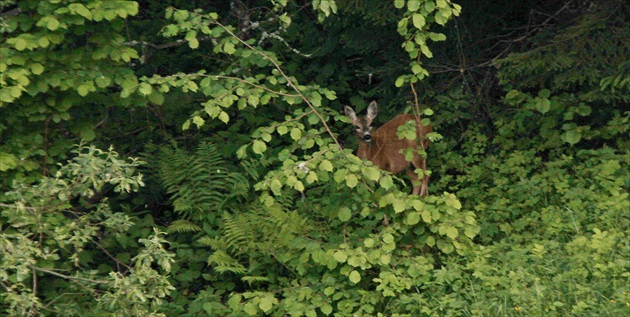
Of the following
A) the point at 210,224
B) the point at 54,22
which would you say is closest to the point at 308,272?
the point at 210,224

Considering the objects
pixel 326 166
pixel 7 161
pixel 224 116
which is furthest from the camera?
pixel 224 116

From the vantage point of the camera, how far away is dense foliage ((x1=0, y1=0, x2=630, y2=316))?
7637mm

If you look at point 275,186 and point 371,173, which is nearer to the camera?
point 275,186

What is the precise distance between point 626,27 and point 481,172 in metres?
1.94

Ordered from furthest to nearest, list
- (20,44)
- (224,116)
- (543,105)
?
(543,105), (224,116), (20,44)

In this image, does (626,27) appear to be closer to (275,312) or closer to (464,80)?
(464,80)

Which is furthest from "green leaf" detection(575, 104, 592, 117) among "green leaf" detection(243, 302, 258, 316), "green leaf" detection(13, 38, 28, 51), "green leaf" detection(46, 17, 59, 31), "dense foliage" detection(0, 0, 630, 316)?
"green leaf" detection(13, 38, 28, 51)

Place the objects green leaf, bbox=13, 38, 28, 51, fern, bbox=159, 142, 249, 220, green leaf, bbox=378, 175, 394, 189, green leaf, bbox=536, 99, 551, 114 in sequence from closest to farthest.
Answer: green leaf, bbox=13, 38, 28, 51
green leaf, bbox=378, 175, 394, 189
green leaf, bbox=536, 99, 551, 114
fern, bbox=159, 142, 249, 220

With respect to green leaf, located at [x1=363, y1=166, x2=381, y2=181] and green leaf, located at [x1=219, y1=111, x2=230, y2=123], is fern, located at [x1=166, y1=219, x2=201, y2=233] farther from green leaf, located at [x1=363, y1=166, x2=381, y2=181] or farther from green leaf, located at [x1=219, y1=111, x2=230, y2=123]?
green leaf, located at [x1=363, y1=166, x2=381, y2=181]

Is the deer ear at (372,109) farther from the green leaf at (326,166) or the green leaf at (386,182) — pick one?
the green leaf at (326,166)

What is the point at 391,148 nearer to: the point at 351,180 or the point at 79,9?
the point at 351,180

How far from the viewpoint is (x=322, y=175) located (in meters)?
8.05

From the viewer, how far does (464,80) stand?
10000mm

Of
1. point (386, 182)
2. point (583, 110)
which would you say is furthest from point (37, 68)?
point (583, 110)
